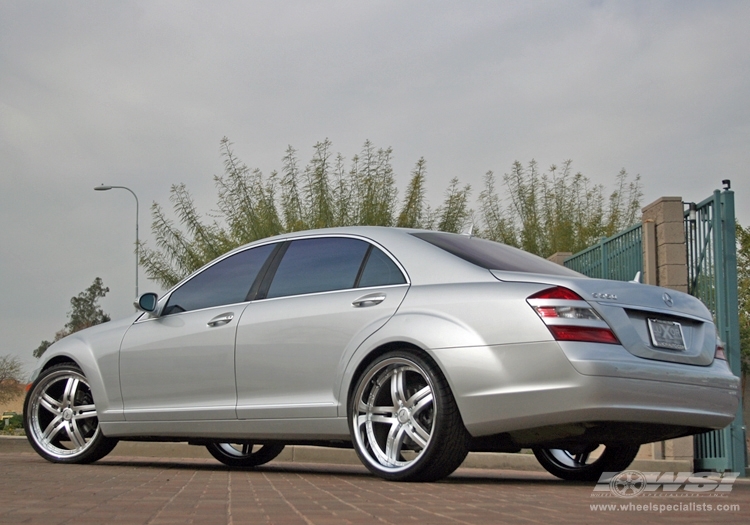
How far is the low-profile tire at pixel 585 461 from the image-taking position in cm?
698

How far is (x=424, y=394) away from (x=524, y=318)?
2.49ft

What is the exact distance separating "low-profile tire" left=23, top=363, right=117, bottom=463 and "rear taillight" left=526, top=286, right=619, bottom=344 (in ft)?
13.3

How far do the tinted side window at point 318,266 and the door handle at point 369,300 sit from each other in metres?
0.23

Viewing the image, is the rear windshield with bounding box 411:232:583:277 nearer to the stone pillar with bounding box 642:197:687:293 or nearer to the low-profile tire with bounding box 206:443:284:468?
the low-profile tire with bounding box 206:443:284:468

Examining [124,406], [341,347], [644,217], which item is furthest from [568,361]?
[644,217]

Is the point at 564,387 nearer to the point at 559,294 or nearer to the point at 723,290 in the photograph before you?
the point at 559,294

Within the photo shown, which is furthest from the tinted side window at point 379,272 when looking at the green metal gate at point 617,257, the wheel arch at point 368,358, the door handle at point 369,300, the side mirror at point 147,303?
the green metal gate at point 617,257

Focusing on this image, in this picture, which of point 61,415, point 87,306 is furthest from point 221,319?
point 87,306

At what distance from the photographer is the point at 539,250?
29797mm

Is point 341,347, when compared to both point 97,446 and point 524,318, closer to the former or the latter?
point 524,318

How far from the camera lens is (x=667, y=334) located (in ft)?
19.2

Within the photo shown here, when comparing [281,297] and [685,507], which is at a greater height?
[281,297]

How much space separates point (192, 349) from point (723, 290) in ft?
15.5

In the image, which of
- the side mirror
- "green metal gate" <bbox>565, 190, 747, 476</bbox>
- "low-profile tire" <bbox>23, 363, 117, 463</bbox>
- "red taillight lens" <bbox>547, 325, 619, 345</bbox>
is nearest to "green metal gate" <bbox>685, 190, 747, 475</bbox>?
"green metal gate" <bbox>565, 190, 747, 476</bbox>
